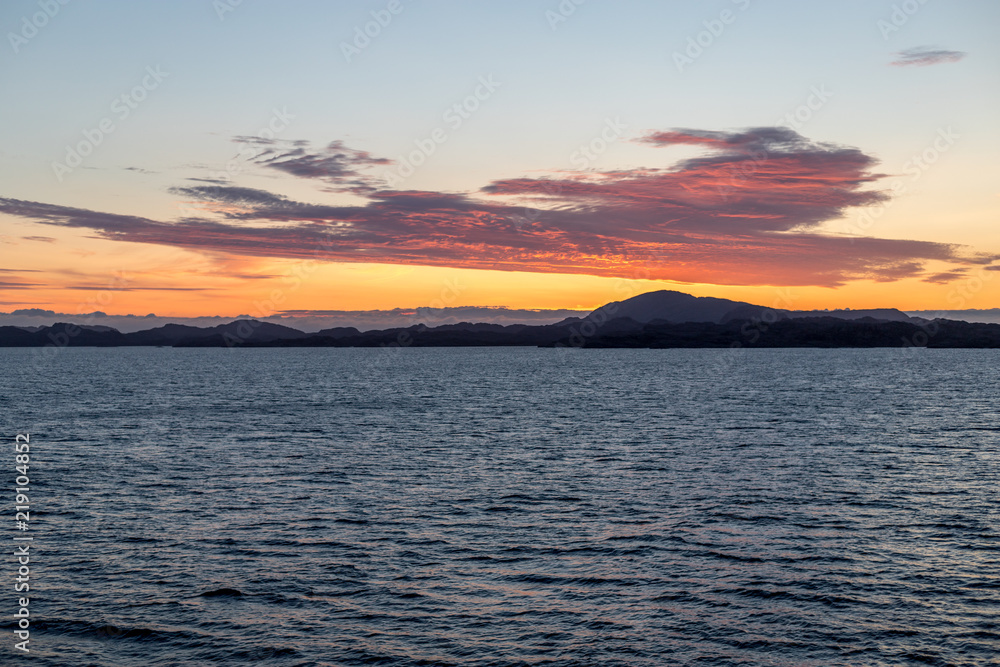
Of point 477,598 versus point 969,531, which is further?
point 969,531

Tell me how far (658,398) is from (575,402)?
14811mm

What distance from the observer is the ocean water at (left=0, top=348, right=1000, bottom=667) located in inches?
822

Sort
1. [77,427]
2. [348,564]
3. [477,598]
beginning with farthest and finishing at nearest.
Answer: [77,427] → [348,564] → [477,598]

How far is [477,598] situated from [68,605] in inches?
522

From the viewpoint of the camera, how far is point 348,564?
27.7 meters

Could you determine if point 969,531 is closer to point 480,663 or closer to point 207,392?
point 480,663

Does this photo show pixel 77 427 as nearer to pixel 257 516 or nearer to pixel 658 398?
pixel 257 516

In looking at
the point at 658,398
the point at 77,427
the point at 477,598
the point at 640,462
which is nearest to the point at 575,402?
the point at 658,398

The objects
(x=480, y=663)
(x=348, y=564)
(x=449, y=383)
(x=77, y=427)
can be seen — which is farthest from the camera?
(x=449, y=383)

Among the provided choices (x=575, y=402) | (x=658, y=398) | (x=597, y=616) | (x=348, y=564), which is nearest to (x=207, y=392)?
(x=575, y=402)

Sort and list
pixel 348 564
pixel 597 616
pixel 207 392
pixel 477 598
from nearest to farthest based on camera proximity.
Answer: pixel 597 616 → pixel 477 598 → pixel 348 564 → pixel 207 392

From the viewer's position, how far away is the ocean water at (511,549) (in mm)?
20891

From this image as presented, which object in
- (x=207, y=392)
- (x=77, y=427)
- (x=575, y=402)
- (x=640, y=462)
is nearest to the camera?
(x=640, y=462)

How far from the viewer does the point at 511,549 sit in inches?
1164
